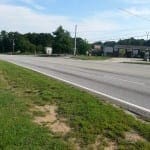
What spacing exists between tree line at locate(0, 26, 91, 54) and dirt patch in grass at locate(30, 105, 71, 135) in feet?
411

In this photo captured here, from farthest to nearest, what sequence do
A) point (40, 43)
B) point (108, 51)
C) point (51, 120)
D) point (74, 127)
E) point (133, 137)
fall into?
point (40, 43), point (108, 51), point (51, 120), point (74, 127), point (133, 137)

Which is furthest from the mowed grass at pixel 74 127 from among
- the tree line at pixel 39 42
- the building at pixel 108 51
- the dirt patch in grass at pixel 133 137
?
the building at pixel 108 51

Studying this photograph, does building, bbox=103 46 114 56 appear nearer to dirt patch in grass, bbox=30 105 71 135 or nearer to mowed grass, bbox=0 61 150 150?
mowed grass, bbox=0 61 150 150

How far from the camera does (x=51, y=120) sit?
906cm

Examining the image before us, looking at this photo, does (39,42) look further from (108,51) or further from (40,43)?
(108,51)

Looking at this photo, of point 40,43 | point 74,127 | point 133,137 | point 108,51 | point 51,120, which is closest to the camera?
point 133,137

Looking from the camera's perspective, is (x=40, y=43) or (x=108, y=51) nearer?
(x=108, y=51)

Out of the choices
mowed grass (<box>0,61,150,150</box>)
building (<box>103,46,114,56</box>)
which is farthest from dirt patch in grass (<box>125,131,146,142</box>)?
building (<box>103,46,114,56</box>)

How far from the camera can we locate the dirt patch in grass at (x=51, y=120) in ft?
27.0

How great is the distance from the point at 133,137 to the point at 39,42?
167 metres

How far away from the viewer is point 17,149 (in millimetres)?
6742

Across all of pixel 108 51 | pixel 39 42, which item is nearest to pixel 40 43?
pixel 39 42

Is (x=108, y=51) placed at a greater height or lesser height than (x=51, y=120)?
lesser

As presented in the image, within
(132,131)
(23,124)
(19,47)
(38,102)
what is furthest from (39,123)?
(19,47)
